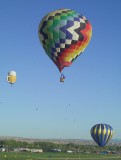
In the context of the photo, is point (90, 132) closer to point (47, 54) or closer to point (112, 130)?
point (112, 130)

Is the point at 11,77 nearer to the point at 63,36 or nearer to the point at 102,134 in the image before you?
the point at 102,134

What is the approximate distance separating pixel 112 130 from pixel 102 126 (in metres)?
2.82

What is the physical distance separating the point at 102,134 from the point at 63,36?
39.3 m

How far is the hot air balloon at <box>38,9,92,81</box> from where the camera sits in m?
56.0

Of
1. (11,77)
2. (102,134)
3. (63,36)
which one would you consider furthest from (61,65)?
(102,134)

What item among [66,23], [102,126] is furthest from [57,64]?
[102,126]

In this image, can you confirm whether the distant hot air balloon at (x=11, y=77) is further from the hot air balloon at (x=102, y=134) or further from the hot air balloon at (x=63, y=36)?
the hot air balloon at (x=63, y=36)

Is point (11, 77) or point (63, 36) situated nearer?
point (63, 36)

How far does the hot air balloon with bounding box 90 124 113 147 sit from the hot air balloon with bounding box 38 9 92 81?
1430 inches

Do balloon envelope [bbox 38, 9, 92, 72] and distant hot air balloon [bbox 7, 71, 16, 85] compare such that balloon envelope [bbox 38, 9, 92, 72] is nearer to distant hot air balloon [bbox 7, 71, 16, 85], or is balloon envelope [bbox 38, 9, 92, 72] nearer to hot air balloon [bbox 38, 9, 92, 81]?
hot air balloon [bbox 38, 9, 92, 81]

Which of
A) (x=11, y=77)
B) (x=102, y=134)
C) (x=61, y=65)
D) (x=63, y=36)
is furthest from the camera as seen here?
(x=11, y=77)

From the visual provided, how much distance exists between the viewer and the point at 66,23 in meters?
56.3

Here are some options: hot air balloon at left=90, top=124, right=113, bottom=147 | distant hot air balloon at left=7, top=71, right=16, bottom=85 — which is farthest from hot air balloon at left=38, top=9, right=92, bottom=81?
hot air balloon at left=90, top=124, right=113, bottom=147

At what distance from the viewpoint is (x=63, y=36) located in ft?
183
